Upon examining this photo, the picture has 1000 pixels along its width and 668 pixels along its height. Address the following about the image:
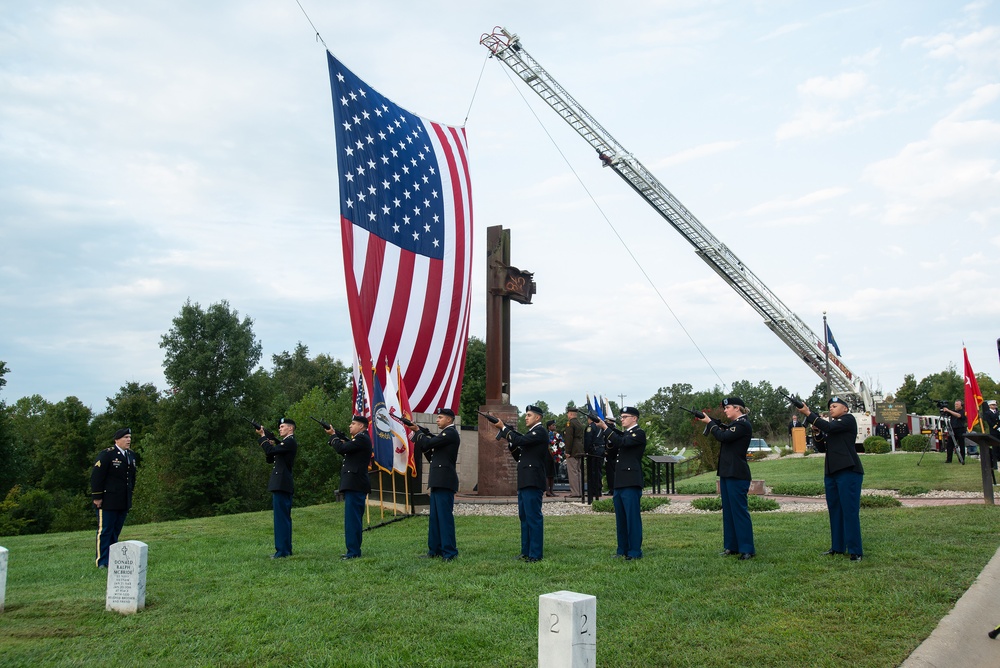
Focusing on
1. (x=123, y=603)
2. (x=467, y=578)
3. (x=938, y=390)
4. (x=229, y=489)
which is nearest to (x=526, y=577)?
(x=467, y=578)

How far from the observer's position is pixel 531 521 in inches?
330

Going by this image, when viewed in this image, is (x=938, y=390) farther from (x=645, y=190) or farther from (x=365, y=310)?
(x=365, y=310)

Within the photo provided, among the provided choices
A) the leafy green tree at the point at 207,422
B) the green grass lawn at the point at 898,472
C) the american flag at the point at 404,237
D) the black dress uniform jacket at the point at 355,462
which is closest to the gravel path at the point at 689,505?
the green grass lawn at the point at 898,472

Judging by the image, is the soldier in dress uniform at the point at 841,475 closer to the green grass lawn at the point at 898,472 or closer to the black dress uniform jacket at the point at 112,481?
the black dress uniform jacket at the point at 112,481

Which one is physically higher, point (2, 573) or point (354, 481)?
point (354, 481)

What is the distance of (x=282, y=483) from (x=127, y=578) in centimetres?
312

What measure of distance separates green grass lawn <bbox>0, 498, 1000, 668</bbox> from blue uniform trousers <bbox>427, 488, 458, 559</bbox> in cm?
26

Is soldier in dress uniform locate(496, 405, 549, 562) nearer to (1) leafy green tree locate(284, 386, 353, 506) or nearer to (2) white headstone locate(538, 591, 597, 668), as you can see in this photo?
(2) white headstone locate(538, 591, 597, 668)

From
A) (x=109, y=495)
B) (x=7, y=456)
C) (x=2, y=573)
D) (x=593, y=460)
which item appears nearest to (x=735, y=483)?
(x=2, y=573)

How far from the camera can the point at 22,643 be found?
545cm

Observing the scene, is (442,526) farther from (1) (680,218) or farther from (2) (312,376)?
(2) (312,376)

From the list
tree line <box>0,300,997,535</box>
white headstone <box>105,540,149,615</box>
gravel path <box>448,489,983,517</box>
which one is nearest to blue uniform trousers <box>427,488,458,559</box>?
white headstone <box>105,540,149,615</box>

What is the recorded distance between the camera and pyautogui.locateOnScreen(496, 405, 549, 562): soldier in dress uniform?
831 cm

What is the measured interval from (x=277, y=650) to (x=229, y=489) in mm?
38184
